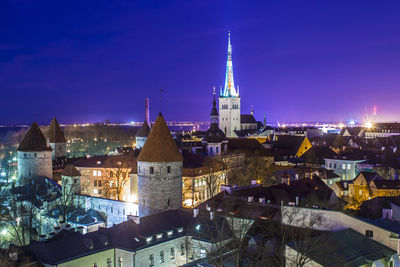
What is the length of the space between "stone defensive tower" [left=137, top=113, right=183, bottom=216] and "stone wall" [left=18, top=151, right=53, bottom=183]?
22741mm

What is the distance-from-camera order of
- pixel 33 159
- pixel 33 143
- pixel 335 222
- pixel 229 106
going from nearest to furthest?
pixel 335 222, pixel 33 159, pixel 33 143, pixel 229 106

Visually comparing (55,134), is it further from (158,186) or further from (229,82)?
(229,82)

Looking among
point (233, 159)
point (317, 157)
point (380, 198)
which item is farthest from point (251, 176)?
point (380, 198)

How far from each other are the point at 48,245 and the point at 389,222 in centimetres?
1733

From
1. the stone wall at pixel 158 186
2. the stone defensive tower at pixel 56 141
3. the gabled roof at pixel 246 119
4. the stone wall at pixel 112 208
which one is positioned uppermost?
the gabled roof at pixel 246 119

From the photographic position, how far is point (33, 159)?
4950 centimetres

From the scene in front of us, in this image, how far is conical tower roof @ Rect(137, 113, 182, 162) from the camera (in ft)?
101

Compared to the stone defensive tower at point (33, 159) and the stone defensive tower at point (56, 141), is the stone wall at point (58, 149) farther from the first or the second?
the stone defensive tower at point (33, 159)

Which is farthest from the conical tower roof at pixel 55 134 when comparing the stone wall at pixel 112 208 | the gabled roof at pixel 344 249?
the gabled roof at pixel 344 249

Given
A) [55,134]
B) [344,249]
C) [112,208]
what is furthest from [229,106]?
[344,249]

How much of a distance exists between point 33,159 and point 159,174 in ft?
80.5

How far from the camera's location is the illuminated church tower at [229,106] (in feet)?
365

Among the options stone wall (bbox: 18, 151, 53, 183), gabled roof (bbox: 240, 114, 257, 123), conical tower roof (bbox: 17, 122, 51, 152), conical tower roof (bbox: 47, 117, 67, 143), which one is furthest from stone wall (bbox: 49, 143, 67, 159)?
gabled roof (bbox: 240, 114, 257, 123)

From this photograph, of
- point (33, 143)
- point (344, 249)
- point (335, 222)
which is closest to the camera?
point (344, 249)
